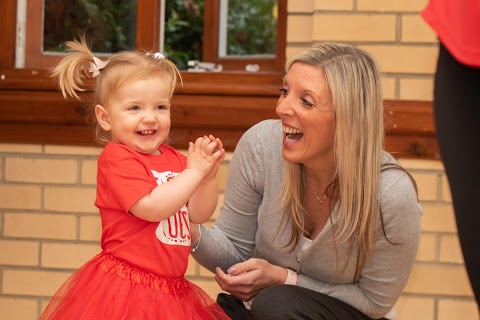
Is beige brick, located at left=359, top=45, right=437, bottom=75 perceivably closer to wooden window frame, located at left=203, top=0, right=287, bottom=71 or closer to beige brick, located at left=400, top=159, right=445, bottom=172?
beige brick, located at left=400, top=159, right=445, bottom=172

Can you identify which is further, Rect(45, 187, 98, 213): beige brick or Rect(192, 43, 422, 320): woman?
Rect(45, 187, 98, 213): beige brick

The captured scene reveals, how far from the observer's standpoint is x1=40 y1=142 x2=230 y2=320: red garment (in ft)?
8.46

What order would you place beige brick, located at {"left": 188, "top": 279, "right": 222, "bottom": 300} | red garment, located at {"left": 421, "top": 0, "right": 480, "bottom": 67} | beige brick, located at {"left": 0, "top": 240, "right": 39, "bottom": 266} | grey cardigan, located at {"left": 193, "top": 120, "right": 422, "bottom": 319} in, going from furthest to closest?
1. beige brick, located at {"left": 0, "top": 240, "right": 39, "bottom": 266}
2. beige brick, located at {"left": 188, "top": 279, "right": 222, "bottom": 300}
3. grey cardigan, located at {"left": 193, "top": 120, "right": 422, "bottom": 319}
4. red garment, located at {"left": 421, "top": 0, "right": 480, "bottom": 67}

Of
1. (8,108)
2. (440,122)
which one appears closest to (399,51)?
(8,108)

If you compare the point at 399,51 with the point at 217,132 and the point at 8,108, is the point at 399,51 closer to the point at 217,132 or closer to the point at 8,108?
the point at 217,132

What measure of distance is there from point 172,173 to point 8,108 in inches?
50.3

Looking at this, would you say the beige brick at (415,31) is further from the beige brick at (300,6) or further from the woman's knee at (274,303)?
the woman's knee at (274,303)

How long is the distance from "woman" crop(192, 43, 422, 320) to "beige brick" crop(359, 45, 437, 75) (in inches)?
24.8

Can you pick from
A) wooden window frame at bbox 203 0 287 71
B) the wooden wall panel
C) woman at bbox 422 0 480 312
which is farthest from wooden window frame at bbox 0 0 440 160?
woman at bbox 422 0 480 312

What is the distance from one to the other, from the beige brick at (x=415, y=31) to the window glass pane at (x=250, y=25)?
1.73ft

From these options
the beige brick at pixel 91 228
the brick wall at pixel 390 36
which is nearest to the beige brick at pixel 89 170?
the beige brick at pixel 91 228

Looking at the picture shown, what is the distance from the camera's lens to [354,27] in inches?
138

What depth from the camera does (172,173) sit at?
8.83 ft

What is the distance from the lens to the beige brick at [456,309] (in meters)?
3.55
